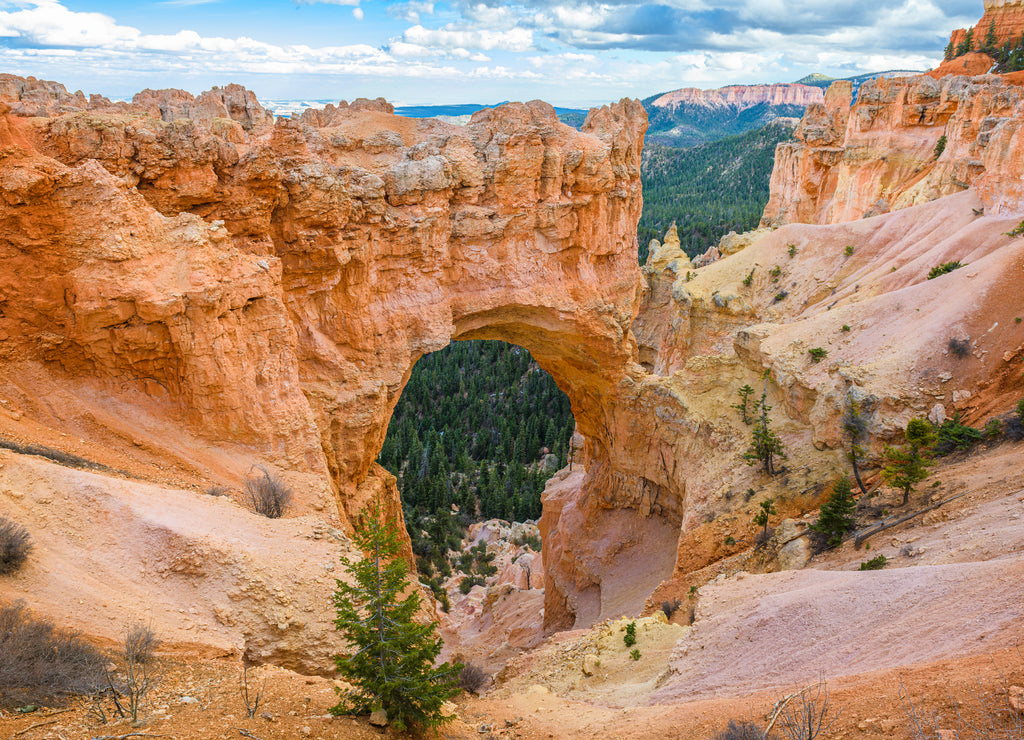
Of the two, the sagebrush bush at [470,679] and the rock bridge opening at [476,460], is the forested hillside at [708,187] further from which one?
the sagebrush bush at [470,679]

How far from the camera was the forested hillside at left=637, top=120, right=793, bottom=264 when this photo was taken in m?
92.8

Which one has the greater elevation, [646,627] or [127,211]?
[127,211]

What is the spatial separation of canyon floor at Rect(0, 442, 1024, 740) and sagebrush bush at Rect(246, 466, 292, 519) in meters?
3.64

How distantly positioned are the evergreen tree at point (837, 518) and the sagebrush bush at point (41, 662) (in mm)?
14431

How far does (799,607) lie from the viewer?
11.9 meters

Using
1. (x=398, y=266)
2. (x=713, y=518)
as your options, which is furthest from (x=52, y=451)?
(x=713, y=518)

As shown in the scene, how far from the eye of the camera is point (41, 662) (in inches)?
282

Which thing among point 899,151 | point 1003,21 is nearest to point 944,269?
point 899,151

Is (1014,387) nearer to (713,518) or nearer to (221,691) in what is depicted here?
(713,518)

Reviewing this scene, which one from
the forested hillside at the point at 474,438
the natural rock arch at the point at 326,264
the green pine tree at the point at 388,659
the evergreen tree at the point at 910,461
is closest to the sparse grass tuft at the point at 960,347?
the evergreen tree at the point at 910,461

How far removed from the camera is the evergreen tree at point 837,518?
15539 millimetres

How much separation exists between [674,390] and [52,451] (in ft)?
65.5

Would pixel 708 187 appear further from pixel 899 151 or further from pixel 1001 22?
pixel 899 151

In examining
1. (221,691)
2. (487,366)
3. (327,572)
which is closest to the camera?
(221,691)
